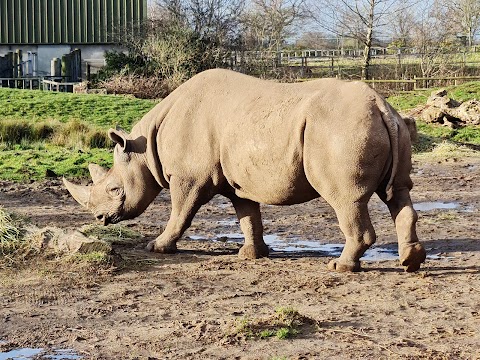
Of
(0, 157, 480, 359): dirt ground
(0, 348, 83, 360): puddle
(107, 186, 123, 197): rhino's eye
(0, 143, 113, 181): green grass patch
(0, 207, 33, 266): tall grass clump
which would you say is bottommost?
(0, 348, 83, 360): puddle

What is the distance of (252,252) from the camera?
977cm

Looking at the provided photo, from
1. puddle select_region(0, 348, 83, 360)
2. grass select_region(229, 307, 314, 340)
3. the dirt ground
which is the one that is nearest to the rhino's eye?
the dirt ground

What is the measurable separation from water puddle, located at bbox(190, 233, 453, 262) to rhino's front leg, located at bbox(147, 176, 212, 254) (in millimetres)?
1062

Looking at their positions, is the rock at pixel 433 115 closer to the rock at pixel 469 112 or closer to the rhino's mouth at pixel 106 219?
the rock at pixel 469 112

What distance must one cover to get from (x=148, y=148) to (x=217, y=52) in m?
24.0

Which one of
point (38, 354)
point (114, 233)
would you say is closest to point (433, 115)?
point (114, 233)

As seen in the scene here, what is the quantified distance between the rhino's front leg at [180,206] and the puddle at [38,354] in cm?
335

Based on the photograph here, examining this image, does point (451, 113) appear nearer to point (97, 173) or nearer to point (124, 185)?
point (97, 173)

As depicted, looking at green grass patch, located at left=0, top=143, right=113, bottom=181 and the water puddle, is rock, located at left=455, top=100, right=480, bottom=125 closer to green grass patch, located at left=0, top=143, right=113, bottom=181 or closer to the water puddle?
green grass patch, located at left=0, top=143, right=113, bottom=181

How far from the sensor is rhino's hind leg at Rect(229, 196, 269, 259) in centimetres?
980

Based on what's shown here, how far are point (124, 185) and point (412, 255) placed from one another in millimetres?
3269

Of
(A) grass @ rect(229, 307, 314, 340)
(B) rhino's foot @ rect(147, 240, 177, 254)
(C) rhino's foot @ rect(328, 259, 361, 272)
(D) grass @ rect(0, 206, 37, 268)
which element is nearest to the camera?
(A) grass @ rect(229, 307, 314, 340)

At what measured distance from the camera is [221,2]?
119ft

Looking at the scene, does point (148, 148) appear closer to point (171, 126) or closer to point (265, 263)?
point (171, 126)
